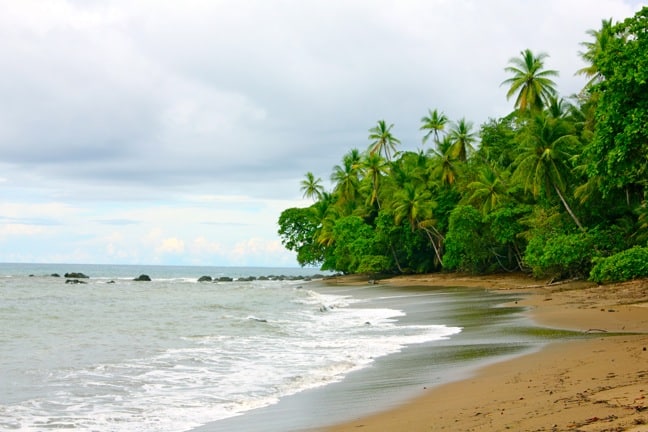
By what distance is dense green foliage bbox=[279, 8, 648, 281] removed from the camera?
56.1 ft

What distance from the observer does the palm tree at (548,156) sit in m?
30.4

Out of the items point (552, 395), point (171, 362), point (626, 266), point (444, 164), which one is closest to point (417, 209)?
point (444, 164)

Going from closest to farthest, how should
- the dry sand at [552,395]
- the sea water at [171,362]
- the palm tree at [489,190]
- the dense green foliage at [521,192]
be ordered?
the dry sand at [552,395]
the sea water at [171,362]
the dense green foliage at [521,192]
the palm tree at [489,190]

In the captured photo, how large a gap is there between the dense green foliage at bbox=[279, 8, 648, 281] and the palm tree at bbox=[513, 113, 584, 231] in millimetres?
65

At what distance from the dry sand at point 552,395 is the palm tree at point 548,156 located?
19.0 metres

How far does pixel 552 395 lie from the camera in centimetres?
650

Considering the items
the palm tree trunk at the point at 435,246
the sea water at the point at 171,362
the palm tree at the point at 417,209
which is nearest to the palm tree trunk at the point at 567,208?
the sea water at the point at 171,362

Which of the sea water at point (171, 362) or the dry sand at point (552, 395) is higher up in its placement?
the dry sand at point (552, 395)

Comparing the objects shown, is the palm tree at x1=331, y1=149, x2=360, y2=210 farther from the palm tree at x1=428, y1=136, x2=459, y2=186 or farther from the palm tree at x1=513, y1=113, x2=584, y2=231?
the palm tree at x1=513, y1=113, x2=584, y2=231

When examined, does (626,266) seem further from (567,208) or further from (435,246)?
(435,246)

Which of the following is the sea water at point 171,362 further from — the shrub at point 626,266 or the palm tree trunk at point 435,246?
the palm tree trunk at point 435,246

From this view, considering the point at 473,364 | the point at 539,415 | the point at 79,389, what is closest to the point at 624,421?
the point at 539,415

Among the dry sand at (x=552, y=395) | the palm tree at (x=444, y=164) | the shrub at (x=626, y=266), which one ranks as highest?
the palm tree at (x=444, y=164)

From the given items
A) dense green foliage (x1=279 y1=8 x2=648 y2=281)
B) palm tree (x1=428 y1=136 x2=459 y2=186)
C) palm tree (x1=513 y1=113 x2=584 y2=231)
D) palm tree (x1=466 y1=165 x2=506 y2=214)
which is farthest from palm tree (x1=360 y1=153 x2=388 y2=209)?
palm tree (x1=513 y1=113 x2=584 y2=231)
